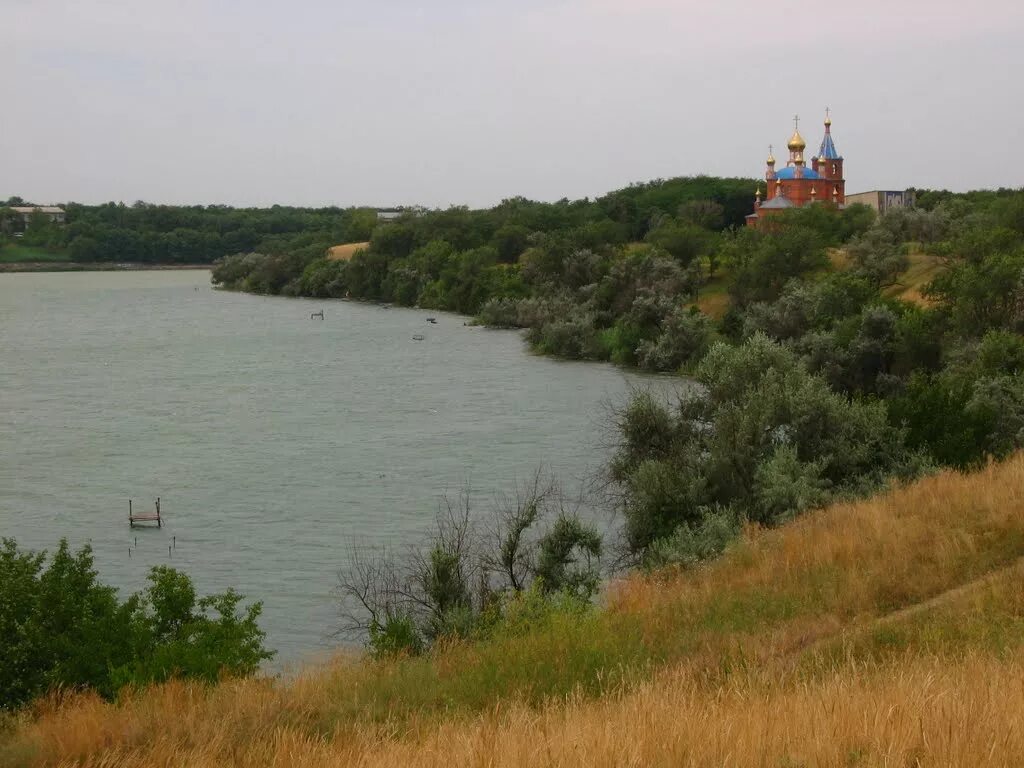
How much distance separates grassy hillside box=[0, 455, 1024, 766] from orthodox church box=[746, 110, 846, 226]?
77.3 meters

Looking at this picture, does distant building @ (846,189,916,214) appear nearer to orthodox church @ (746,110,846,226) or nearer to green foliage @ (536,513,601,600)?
orthodox church @ (746,110,846,226)

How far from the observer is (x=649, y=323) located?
196ft

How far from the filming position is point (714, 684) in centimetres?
837

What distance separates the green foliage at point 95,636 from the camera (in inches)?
555

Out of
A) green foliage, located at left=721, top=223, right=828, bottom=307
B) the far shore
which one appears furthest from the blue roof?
the far shore

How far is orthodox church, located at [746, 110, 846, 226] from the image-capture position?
3558 inches

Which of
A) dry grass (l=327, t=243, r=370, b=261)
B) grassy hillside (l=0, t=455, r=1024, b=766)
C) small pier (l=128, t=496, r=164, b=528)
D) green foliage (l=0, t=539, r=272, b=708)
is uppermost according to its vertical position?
dry grass (l=327, t=243, r=370, b=261)

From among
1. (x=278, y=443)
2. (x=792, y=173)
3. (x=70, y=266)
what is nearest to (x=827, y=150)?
(x=792, y=173)

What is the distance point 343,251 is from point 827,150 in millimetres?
54711

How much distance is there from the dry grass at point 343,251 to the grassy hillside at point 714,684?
107 meters

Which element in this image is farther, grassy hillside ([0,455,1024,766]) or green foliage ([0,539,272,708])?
green foliage ([0,539,272,708])

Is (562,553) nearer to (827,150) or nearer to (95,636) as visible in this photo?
(95,636)

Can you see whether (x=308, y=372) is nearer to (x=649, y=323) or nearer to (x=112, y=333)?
(x=649, y=323)

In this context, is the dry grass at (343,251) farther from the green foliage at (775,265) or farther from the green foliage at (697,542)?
the green foliage at (697,542)
